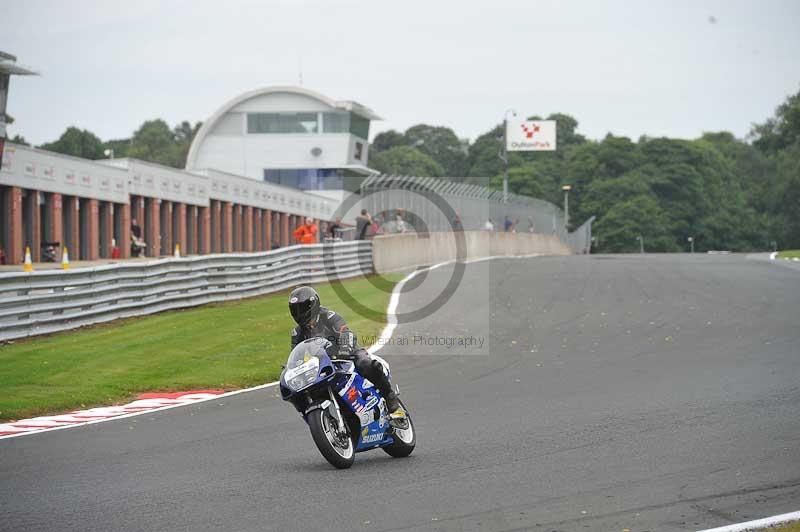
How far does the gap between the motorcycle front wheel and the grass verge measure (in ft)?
17.5

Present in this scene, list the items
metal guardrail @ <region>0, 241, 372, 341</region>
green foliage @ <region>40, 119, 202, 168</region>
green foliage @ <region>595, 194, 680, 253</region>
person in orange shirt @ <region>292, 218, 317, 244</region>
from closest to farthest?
metal guardrail @ <region>0, 241, 372, 341</region> → person in orange shirt @ <region>292, 218, 317, 244</region> → green foliage @ <region>595, 194, 680, 253</region> → green foliage @ <region>40, 119, 202, 168</region>

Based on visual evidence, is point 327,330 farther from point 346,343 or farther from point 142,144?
point 142,144

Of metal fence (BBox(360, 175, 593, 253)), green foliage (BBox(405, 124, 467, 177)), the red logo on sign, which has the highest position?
green foliage (BBox(405, 124, 467, 177))

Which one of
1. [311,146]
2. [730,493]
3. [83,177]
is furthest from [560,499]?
[311,146]

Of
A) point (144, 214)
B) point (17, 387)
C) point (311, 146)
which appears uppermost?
point (311, 146)

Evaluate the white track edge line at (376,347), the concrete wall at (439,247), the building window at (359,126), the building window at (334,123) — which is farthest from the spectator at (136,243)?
the building window at (359,126)

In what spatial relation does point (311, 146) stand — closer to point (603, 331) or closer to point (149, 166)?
point (149, 166)

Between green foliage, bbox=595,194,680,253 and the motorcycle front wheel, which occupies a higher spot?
green foliage, bbox=595,194,680,253

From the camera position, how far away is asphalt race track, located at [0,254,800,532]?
679 centimetres

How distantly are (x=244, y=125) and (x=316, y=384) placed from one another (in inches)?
2815

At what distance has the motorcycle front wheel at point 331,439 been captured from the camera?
8.27 meters

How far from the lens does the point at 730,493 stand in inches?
282

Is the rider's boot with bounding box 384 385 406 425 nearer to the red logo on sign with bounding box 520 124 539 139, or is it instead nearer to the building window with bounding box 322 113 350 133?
the building window with bounding box 322 113 350 133

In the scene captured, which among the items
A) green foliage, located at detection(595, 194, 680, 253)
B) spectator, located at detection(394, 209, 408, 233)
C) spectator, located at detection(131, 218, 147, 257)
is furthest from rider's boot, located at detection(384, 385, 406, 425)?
green foliage, located at detection(595, 194, 680, 253)
